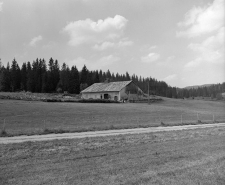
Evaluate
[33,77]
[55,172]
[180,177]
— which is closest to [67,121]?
[55,172]

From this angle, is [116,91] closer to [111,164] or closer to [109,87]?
[109,87]

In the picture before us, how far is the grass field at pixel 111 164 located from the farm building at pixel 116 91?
48.3 m

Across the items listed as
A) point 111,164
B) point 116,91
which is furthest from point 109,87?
point 111,164

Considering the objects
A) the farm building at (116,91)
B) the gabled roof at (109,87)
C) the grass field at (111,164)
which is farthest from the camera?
the gabled roof at (109,87)

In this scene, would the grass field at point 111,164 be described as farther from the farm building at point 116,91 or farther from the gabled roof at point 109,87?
the gabled roof at point 109,87

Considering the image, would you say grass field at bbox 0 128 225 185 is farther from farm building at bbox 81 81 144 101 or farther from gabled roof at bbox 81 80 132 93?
gabled roof at bbox 81 80 132 93

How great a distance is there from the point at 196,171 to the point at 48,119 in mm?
20378

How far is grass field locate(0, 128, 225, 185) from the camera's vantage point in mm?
6121

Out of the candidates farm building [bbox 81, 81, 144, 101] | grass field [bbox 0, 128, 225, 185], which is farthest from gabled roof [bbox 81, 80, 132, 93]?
grass field [bbox 0, 128, 225, 185]

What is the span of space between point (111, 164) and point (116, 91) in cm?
5133

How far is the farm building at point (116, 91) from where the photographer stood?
194 ft

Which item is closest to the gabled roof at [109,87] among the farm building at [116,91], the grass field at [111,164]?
the farm building at [116,91]

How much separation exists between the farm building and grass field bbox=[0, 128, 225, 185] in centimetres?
4829

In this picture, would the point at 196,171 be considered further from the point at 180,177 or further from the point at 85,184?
the point at 85,184
